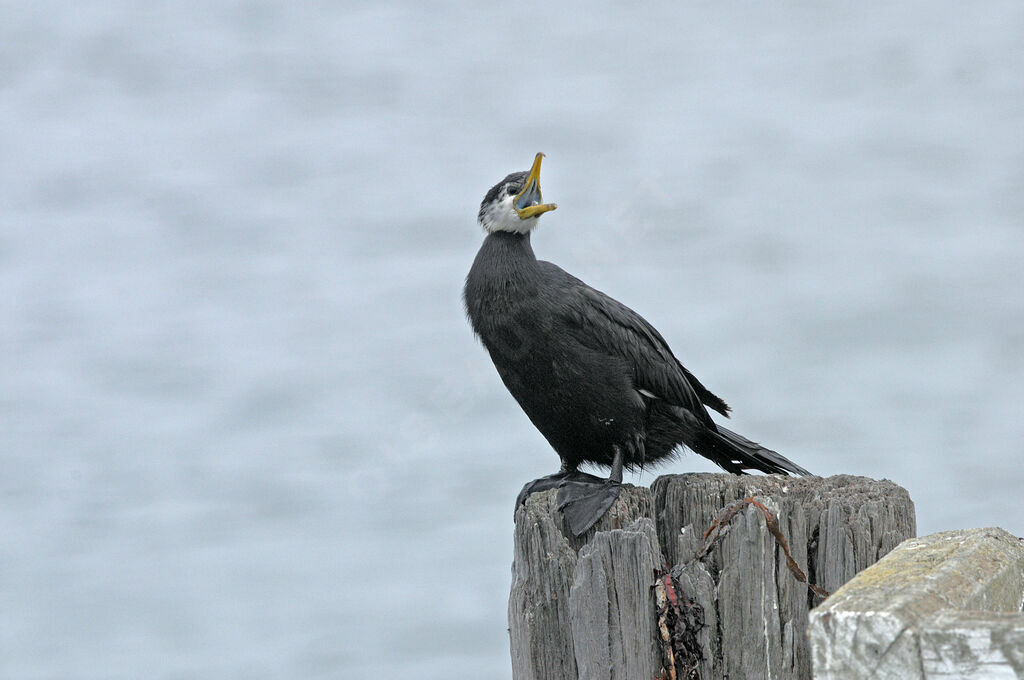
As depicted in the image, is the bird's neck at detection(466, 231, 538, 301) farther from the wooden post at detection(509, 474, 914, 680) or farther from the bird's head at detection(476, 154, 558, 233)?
the wooden post at detection(509, 474, 914, 680)

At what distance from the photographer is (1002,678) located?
175 centimetres

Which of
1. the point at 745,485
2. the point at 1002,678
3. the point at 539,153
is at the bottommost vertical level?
the point at 1002,678

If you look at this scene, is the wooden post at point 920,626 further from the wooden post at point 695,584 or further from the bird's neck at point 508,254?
the bird's neck at point 508,254

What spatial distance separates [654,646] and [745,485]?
85 centimetres

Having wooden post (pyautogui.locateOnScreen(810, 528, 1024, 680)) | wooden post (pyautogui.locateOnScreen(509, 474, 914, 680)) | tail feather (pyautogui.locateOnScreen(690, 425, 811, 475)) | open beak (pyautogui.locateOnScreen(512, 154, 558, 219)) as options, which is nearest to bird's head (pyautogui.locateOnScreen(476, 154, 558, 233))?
open beak (pyautogui.locateOnScreen(512, 154, 558, 219))

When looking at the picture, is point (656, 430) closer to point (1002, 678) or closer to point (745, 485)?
point (745, 485)

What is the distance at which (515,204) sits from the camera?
6.17 meters

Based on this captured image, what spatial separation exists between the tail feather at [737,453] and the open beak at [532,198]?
1.42m

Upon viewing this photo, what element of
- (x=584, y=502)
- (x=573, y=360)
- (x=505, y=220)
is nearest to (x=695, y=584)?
(x=584, y=502)

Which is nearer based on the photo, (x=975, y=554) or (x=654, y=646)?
(x=975, y=554)

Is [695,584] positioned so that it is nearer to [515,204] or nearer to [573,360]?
[573,360]

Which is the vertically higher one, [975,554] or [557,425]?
[557,425]

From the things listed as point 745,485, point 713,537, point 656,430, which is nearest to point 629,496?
point 745,485

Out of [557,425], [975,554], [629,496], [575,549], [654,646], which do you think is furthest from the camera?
[557,425]
